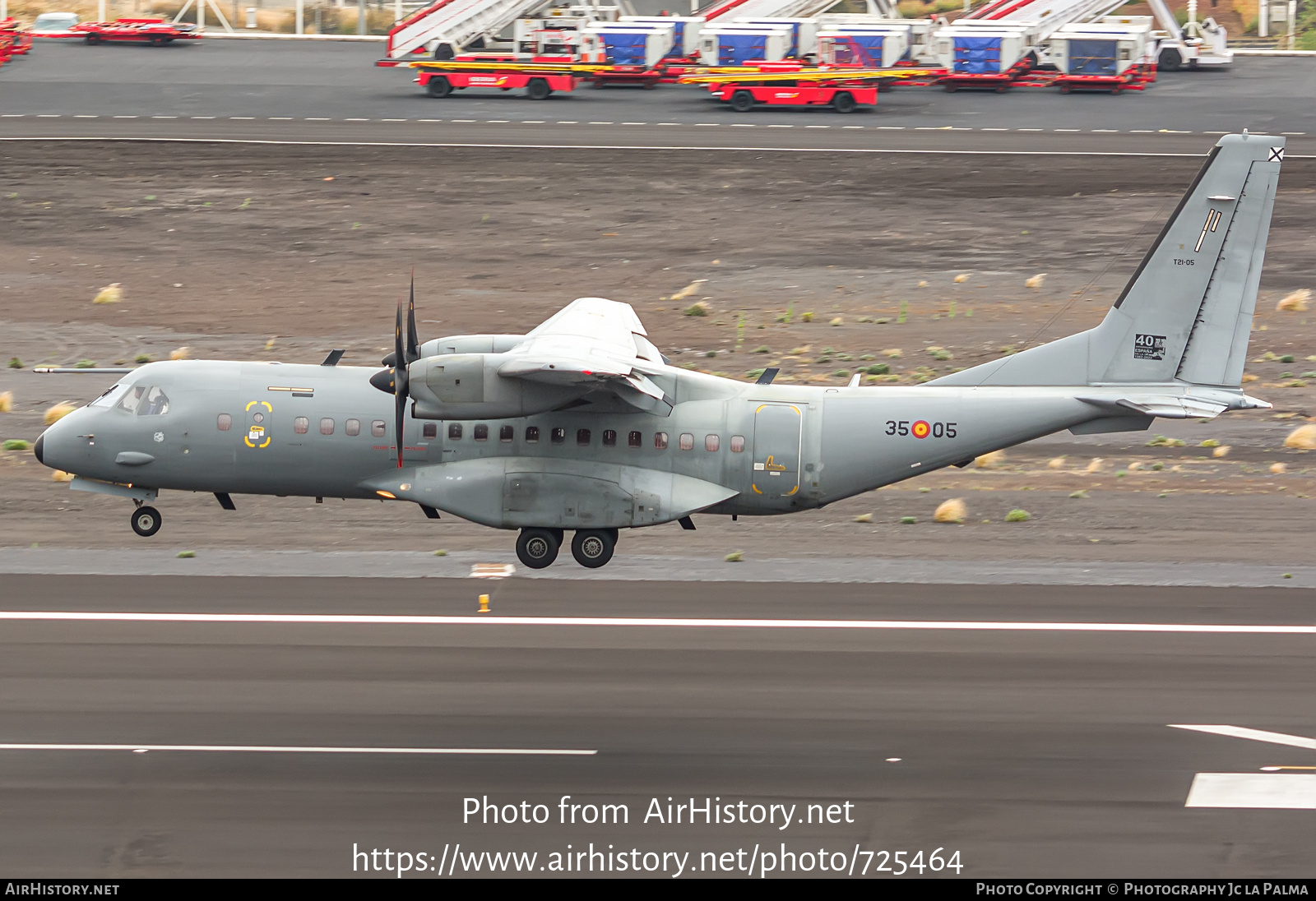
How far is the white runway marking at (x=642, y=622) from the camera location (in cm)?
2170

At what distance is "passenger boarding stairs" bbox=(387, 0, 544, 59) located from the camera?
230ft

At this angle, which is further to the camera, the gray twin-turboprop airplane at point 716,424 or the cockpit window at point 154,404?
the cockpit window at point 154,404

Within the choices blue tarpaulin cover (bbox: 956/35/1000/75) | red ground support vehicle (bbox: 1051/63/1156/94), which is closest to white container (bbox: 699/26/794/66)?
blue tarpaulin cover (bbox: 956/35/1000/75)

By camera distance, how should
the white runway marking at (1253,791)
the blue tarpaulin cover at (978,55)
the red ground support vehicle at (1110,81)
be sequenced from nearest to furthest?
the white runway marking at (1253,791) → the blue tarpaulin cover at (978,55) → the red ground support vehicle at (1110,81)

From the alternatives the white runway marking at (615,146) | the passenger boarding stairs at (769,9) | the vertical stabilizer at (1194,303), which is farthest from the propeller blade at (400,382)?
the passenger boarding stairs at (769,9)

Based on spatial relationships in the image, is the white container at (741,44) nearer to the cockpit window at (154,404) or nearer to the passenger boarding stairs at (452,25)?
the passenger boarding stairs at (452,25)

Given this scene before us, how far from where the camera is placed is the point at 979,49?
71.2 metres

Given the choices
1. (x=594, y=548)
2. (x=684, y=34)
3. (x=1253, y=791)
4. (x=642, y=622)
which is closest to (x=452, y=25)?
(x=684, y=34)

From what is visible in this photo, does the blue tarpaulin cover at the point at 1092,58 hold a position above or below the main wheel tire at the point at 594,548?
above

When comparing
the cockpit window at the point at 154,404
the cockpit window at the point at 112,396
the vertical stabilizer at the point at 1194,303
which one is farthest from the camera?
the cockpit window at the point at 112,396

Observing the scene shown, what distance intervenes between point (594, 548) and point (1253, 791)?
11.1 meters

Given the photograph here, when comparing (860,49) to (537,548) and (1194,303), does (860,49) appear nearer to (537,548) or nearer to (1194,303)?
(1194,303)

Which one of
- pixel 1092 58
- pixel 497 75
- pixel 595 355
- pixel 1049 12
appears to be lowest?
pixel 595 355

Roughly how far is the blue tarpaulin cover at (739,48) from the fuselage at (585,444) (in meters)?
47.5
